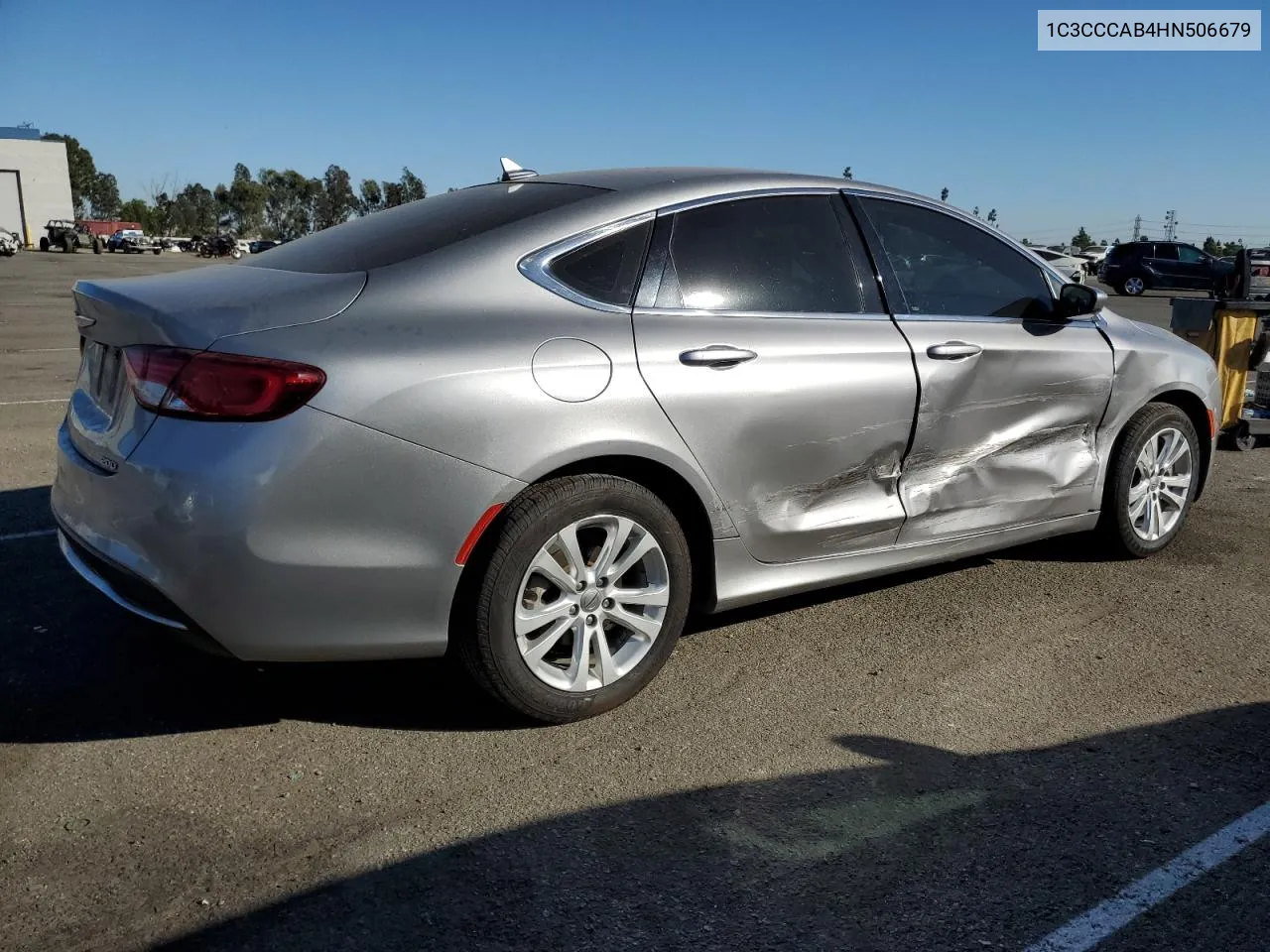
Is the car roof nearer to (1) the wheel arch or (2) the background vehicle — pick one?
(1) the wheel arch

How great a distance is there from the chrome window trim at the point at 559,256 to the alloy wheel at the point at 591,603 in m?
0.65

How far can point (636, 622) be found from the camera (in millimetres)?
3486

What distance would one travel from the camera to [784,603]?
4586 mm

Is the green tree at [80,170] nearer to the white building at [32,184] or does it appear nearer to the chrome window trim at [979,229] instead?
the white building at [32,184]

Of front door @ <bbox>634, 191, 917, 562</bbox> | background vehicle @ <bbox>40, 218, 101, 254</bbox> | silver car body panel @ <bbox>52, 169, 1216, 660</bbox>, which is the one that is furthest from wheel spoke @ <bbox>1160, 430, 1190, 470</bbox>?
background vehicle @ <bbox>40, 218, 101, 254</bbox>

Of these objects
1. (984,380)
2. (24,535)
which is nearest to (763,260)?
(984,380)

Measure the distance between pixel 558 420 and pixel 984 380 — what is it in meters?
1.90

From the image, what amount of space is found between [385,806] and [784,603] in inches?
82.9

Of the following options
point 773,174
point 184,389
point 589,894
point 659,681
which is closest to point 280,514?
point 184,389

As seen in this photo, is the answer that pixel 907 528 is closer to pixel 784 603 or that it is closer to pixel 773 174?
pixel 784 603

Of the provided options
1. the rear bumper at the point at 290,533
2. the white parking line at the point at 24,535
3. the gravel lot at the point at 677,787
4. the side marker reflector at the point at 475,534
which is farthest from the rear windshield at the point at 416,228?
the white parking line at the point at 24,535

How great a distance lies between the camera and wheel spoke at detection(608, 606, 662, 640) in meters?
3.45

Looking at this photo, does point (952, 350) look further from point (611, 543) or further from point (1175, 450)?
point (1175, 450)

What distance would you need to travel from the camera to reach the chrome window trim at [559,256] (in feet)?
11.0
